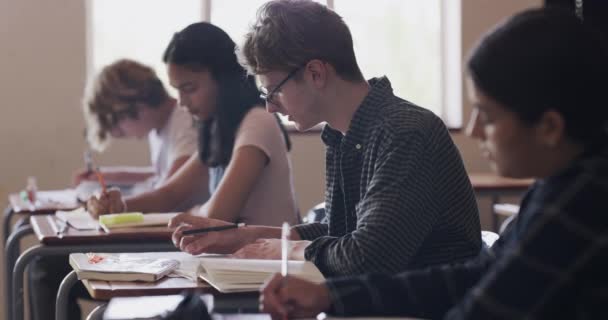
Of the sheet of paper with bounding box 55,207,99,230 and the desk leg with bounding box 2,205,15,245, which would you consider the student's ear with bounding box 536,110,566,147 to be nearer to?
the sheet of paper with bounding box 55,207,99,230

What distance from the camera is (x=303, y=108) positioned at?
192 cm

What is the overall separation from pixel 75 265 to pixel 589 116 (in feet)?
3.78

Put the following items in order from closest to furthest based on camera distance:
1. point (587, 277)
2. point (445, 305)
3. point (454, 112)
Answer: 1. point (587, 277)
2. point (445, 305)
3. point (454, 112)

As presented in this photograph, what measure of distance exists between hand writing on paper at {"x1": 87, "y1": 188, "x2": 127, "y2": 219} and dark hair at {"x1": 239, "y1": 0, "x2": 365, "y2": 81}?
3.76ft

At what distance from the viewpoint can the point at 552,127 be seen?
106 centimetres

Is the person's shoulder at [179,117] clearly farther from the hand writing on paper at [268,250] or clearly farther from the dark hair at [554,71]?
the dark hair at [554,71]

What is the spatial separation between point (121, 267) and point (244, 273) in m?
0.28

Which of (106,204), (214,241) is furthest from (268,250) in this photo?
(106,204)

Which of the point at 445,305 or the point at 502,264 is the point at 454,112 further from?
the point at 502,264

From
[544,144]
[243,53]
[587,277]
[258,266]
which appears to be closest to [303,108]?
[243,53]

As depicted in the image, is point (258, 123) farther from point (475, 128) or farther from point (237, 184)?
point (475, 128)

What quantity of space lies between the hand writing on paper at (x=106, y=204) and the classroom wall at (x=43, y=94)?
188 cm

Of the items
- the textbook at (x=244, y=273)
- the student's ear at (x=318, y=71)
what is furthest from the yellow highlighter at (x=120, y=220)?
the student's ear at (x=318, y=71)

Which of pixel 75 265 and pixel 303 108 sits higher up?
pixel 303 108
